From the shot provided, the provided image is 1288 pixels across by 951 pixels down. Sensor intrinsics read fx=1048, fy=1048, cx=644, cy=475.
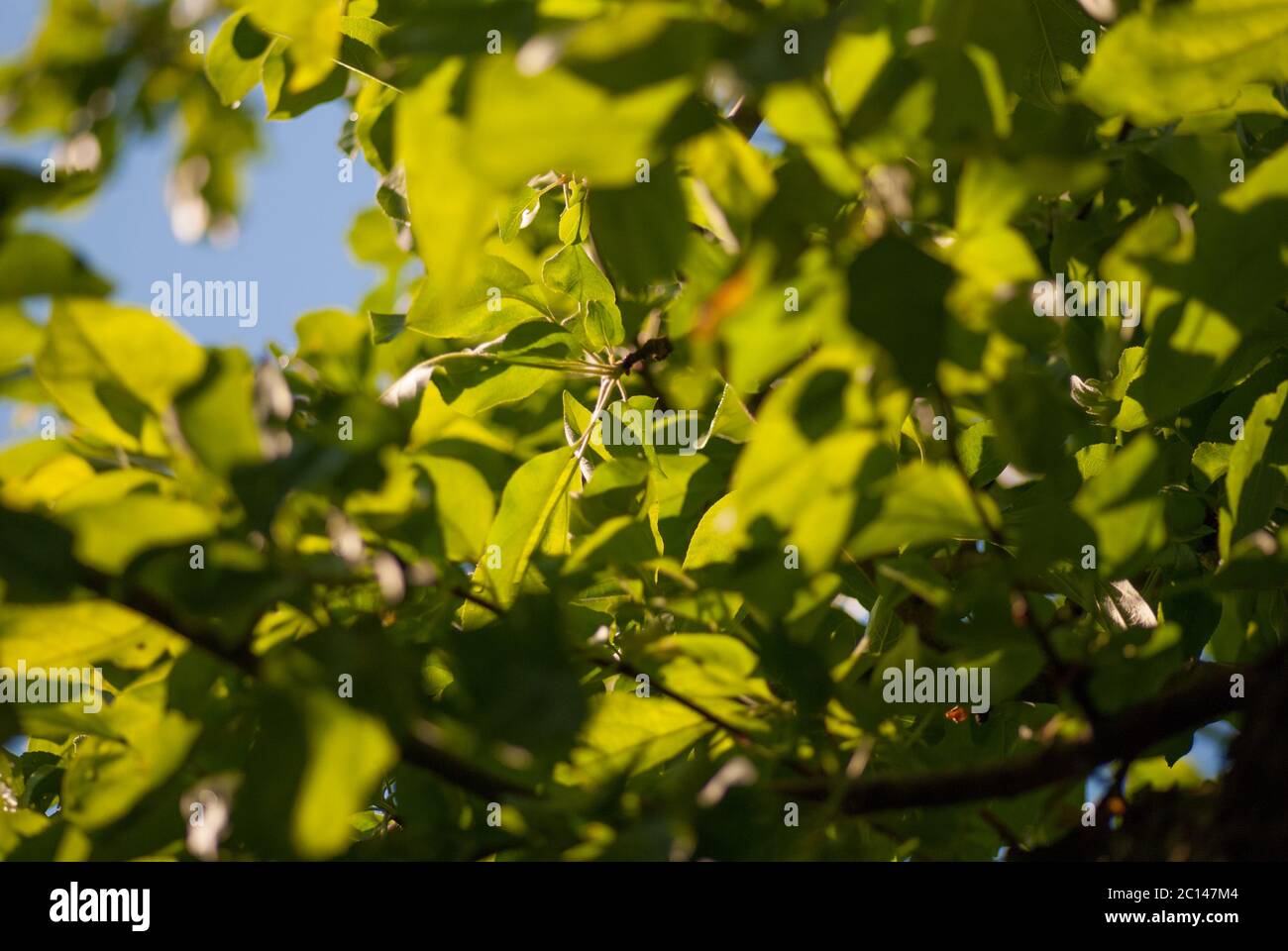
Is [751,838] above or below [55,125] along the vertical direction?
below

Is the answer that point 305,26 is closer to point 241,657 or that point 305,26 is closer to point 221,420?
point 221,420

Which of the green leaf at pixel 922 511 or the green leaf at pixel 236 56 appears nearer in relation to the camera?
the green leaf at pixel 922 511

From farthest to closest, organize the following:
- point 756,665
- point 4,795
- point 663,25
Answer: point 4,795 < point 756,665 < point 663,25

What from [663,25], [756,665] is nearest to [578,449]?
[756,665]

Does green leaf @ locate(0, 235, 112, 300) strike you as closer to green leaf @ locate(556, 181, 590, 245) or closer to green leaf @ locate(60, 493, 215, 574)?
green leaf @ locate(60, 493, 215, 574)

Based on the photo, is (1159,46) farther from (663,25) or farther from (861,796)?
(861,796)

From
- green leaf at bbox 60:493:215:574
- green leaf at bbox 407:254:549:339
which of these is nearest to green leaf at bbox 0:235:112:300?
green leaf at bbox 60:493:215:574

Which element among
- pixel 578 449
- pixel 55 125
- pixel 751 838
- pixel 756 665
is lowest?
pixel 751 838

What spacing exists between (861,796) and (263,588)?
0.41m

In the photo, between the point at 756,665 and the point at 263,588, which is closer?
the point at 263,588

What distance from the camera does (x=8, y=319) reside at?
642 millimetres

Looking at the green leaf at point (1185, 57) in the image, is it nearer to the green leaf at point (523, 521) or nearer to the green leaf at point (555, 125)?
the green leaf at point (555, 125)

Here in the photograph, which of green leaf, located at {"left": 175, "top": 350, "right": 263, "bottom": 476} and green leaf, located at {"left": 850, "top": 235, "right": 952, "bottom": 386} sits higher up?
green leaf, located at {"left": 850, "top": 235, "right": 952, "bottom": 386}

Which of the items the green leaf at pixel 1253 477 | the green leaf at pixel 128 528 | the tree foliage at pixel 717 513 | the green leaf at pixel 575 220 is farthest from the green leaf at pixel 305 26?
the green leaf at pixel 1253 477
